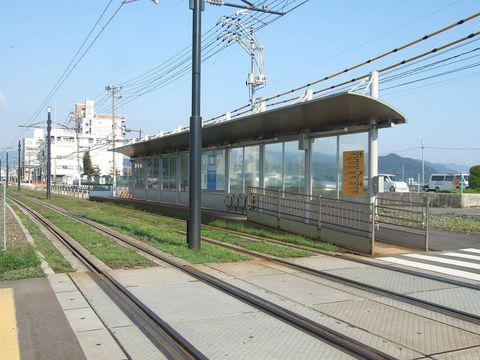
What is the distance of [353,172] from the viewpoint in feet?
50.7

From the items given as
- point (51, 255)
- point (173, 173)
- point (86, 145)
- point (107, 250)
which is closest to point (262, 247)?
point (107, 250)

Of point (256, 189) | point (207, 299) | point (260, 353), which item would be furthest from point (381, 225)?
point (260, 353)

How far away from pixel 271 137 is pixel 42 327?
50.3ft

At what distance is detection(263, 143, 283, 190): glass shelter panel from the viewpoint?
20156 mm

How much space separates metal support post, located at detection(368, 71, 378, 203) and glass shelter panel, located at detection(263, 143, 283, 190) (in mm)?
5725

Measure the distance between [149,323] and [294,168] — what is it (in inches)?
526

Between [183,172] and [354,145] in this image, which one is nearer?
[354,145]

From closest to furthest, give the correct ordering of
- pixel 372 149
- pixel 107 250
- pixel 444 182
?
1. pixel 107 250
2. pixel 372 149
3. pixel 444 182

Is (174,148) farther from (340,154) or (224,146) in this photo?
(340,154)

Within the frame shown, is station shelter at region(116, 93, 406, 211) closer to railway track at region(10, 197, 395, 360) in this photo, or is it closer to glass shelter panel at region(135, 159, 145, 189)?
railway track at region(10, 197, 395, 360)

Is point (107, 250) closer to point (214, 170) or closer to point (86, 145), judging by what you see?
point (214, 170)

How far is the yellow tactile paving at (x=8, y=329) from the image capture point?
5109mm

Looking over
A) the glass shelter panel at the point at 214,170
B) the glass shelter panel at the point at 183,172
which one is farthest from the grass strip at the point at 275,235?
the glass shelter panel at the point at 183,172

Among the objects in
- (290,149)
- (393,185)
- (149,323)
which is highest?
(290,149)
